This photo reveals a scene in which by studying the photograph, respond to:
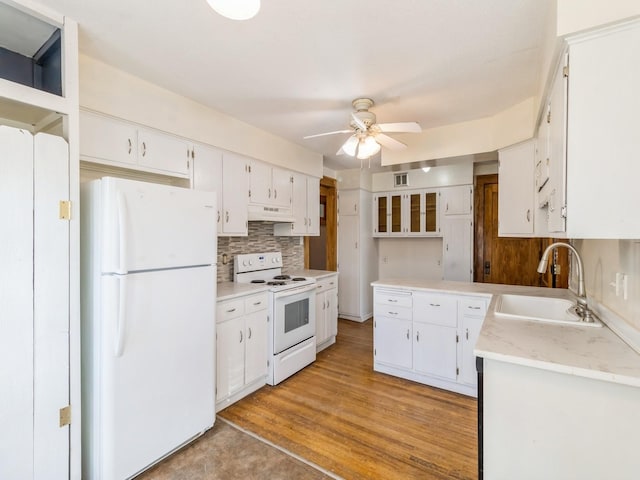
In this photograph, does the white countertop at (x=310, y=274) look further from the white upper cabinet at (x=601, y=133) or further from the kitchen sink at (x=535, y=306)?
the white upper cabinet at (x=601, y=133)

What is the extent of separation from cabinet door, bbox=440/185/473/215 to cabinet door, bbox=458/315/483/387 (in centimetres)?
225

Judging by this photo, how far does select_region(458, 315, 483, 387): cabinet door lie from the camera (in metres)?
2.68

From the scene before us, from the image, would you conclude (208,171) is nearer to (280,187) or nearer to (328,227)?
(280,187)

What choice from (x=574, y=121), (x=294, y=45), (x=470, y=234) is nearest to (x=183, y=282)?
(x=294, y=45)

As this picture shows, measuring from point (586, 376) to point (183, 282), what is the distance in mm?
2112

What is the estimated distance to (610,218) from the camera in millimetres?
1128

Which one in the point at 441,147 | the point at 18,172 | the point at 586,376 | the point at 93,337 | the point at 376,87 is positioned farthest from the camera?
the point at 441,147

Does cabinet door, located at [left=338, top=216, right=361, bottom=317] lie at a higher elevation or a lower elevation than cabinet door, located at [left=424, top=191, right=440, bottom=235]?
lower

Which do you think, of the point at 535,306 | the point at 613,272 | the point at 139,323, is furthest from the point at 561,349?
the point at 139,323

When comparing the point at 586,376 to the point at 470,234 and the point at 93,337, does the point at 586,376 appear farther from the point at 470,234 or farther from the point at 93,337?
the point at 470,234

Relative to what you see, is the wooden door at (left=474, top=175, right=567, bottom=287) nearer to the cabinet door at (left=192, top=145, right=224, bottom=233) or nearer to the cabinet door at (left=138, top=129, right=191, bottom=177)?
the cabinet door at (left=192, top=145, right=224, bottom=233)

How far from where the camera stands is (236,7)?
113 cm

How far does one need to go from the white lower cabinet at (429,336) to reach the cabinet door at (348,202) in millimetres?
2149

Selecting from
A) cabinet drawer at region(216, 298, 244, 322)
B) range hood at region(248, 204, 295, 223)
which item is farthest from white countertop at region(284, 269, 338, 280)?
cabinet drawer at region(216, 298, 244, 322)
